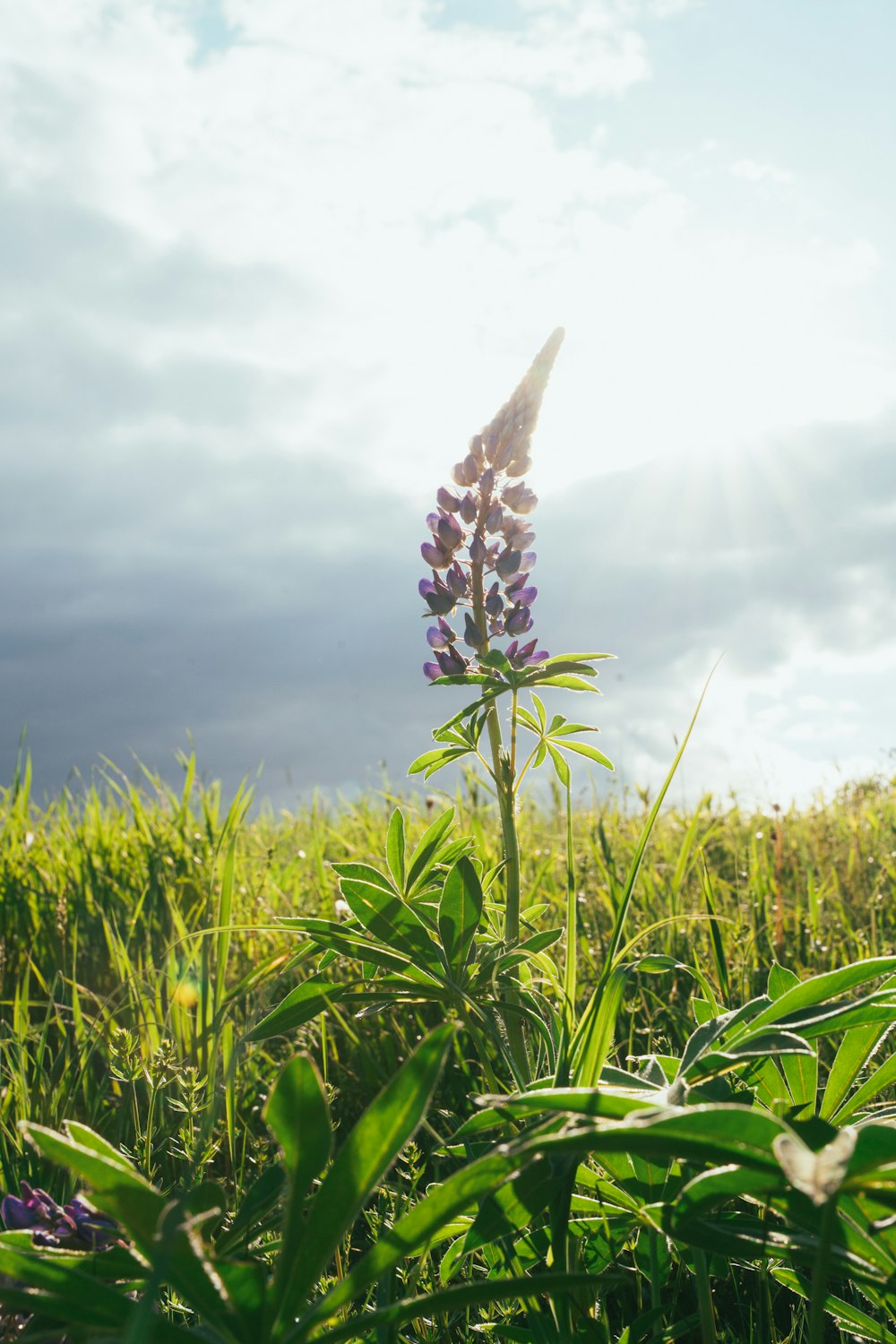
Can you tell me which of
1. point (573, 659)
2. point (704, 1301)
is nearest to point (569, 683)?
point (573, 659)

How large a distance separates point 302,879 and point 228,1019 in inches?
75.7

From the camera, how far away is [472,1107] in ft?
7.56

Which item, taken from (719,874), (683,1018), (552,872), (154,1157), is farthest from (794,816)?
(154,1157)

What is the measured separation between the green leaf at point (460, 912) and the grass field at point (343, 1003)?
17 cm

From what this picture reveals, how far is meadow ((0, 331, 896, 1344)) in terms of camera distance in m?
0.83

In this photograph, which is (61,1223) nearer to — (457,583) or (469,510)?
(457,583)

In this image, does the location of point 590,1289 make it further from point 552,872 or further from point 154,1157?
point 552,872

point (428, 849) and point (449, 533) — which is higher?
point (449, 533)

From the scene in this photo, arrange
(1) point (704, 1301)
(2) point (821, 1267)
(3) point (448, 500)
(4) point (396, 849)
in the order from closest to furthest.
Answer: (2) point (821, 1267) < (1) point (704, 1301) < (4) point (396, 849) < (3) point (448, 500)

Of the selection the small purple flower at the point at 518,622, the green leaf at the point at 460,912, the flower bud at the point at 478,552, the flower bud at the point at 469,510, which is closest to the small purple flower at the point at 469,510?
the flower bud at the point at 469,510

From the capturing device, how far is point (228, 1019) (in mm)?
2650

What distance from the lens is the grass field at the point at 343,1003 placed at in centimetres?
147

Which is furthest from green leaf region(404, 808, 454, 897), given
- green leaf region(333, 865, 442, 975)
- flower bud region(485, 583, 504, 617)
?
flower bud region(485, 583, 504, 617)

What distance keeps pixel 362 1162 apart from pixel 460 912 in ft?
1.99
